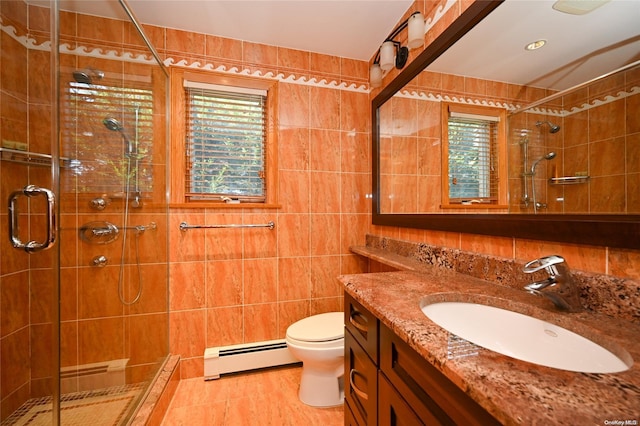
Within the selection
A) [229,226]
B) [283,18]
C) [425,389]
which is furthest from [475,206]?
[283,18]

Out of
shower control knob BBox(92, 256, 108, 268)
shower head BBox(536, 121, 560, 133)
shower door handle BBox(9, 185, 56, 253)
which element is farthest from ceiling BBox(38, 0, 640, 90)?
shower control knob BBox(92, 256, 108, 268)

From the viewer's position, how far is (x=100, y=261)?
131 cm

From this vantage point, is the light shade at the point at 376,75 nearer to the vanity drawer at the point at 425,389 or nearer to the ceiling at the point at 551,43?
the ceiling at the point at 551,43

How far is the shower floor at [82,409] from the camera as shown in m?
1.04

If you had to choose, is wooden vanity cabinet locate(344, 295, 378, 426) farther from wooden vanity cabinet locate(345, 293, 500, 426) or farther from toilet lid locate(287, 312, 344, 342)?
toilet lid locate(287, 312, 344, 342)

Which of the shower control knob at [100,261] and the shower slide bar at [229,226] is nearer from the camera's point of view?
the shower control knob at [100,261]

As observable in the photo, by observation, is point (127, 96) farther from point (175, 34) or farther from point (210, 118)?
point (175, 34)

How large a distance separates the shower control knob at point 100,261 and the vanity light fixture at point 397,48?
80.2 inches

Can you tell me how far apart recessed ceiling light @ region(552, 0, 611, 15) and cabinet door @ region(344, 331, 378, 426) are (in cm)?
120

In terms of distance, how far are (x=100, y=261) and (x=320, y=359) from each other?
1302 millimetres

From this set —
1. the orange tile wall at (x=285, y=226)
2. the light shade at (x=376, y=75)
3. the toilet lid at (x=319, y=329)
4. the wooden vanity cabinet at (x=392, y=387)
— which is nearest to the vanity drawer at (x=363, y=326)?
the wooden vanity cabinet at (x=392, y=387)

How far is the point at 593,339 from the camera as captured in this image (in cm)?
53

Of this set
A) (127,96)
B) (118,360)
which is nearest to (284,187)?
(127,96)

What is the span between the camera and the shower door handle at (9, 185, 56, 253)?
34.6 inches
